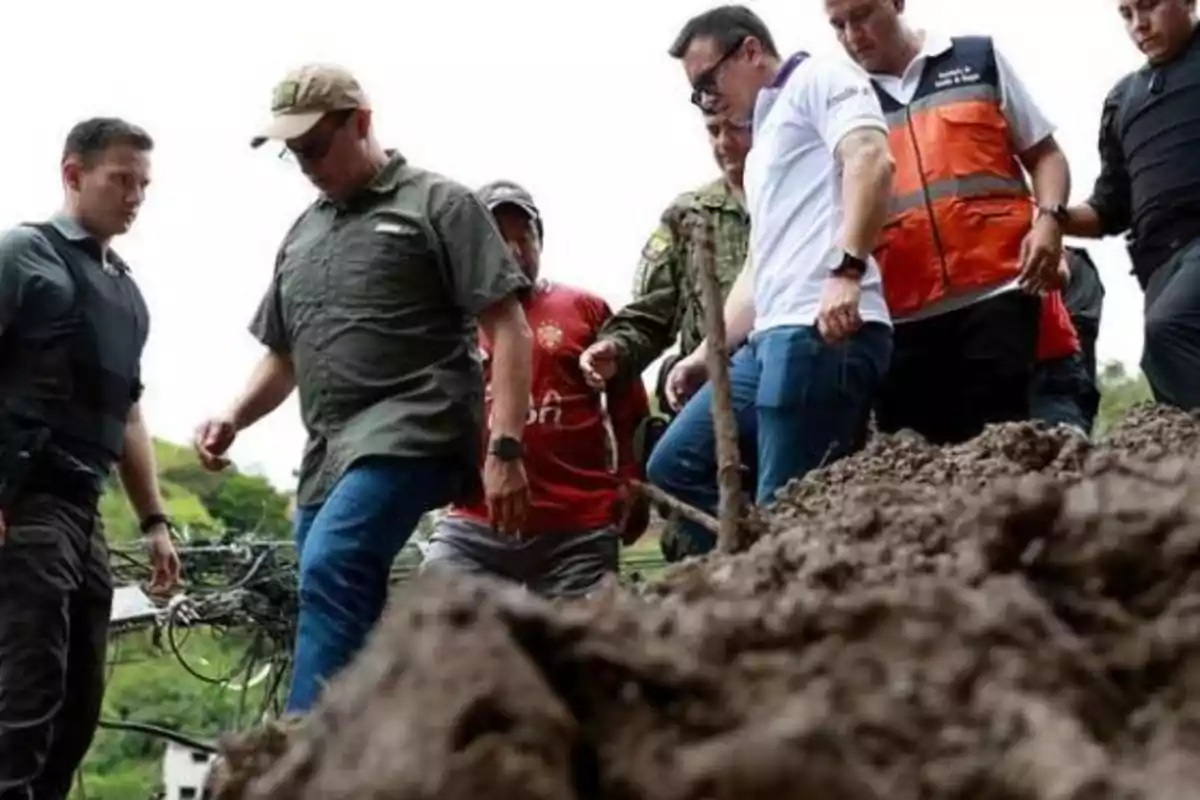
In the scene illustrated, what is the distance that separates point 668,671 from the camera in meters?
0.99

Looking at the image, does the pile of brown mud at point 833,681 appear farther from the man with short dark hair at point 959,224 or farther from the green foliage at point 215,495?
the green foliage at point 215,495

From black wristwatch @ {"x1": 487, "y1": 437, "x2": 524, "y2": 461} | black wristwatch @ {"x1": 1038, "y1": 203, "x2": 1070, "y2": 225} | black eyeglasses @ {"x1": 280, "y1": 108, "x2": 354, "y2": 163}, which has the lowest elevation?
black wristwatch @ {"x1": 487, "y1": 437, "x2": 524, "y2": 461}

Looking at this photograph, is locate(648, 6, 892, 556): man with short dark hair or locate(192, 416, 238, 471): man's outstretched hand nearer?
locate(648, 6, 892, 556): man with short dark hair

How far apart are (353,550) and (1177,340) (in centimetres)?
171

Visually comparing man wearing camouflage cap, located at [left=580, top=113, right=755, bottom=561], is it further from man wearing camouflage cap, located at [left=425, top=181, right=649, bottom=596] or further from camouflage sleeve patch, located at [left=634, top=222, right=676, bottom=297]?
man wearing camouflage cap, located at [left=425, top=181, right=649, bottom=596]

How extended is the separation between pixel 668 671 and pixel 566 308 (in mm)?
4221

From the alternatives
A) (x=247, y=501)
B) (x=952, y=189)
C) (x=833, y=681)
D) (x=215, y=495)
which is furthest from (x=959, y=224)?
(x=247, y=501)

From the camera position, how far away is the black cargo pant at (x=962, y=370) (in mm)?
3812

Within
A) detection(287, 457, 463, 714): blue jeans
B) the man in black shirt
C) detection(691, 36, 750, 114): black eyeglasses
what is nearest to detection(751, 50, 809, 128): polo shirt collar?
detection(691, 36, 750, 114): black eyeglasses

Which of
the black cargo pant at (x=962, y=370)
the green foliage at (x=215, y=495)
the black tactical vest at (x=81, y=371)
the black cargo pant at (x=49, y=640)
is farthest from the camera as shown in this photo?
the green foliage at (x=215, y=495)

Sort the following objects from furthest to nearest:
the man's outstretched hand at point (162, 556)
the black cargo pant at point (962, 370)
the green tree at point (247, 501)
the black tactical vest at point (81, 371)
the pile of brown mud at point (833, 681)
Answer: the green tree at point (247, 501) < the man's outstretched hand at point (162, 556) < the black tactical vest at point (81, 371) < the black cargo pant at point (962, 370) < the pile of brown mud at point (833, 681)

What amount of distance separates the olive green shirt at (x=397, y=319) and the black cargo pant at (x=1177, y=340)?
1392 millimetres

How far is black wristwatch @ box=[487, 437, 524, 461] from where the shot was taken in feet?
13.9

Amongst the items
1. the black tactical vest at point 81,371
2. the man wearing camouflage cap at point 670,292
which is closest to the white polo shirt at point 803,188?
the man wearing camouflage cap at point 670,292
